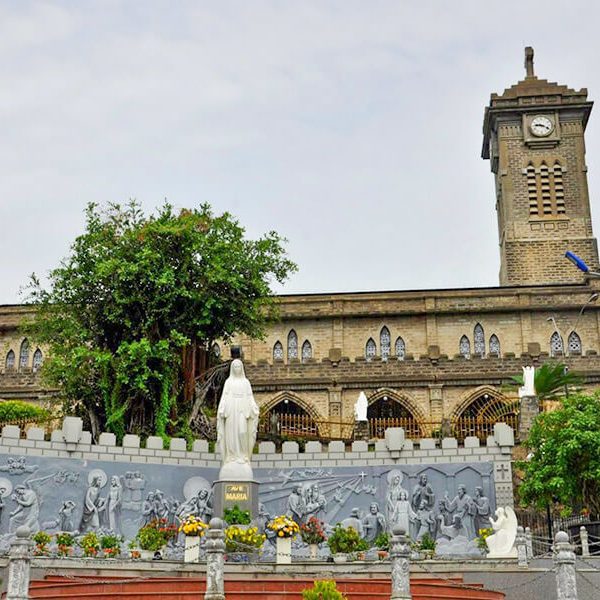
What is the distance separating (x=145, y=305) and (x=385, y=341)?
725 inches

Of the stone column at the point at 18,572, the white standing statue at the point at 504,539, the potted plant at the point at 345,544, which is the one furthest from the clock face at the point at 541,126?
the stone column at the point at 18,572

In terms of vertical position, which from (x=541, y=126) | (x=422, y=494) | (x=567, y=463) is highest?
(x=541, y=126)

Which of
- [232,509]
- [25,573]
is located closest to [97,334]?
[232,509]

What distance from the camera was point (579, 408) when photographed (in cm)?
2725

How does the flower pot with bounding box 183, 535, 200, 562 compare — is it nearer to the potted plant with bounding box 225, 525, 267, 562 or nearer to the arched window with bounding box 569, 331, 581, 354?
the potted plant with bounding box 225, 525, 267, 562

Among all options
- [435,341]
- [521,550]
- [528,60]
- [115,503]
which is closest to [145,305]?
[115,503]

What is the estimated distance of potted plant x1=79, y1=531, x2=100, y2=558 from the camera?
74.4 feet

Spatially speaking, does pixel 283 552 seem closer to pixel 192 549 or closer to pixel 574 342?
pixel 192 549

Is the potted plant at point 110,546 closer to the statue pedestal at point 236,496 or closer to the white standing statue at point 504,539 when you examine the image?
the statue pedestal at point 236,496

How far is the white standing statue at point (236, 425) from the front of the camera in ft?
76.2

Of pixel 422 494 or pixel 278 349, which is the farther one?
pixel 278 349

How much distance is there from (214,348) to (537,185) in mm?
29547

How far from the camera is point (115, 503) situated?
1025 inches

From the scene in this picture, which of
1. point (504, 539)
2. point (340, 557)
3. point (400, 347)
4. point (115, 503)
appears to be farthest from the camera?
point (400, 347)
